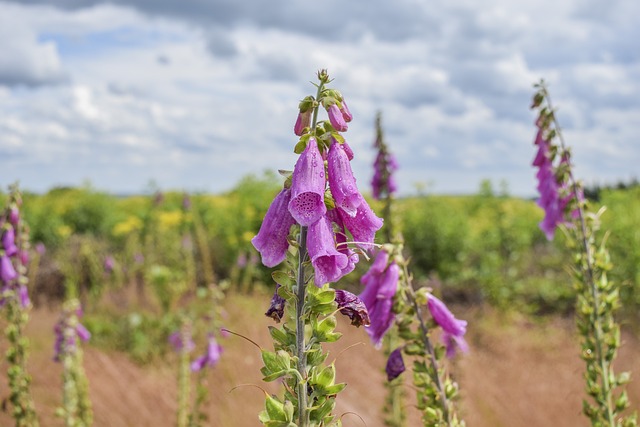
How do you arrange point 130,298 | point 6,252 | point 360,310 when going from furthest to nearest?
point 130,298, point 6,252, point 360,310

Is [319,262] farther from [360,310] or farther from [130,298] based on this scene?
[130,298]

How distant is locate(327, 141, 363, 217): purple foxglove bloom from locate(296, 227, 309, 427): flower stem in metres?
0.12

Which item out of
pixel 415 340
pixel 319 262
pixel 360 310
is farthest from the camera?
pixel 415 340

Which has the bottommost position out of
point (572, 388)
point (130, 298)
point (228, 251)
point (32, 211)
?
point (572, 388)

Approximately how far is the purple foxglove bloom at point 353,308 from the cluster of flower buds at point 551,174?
203 cm

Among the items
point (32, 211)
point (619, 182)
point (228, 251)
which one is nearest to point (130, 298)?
point (228, 251)

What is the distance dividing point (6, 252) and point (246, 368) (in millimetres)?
4150

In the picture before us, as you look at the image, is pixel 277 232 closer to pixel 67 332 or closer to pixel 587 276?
pixel 587 276

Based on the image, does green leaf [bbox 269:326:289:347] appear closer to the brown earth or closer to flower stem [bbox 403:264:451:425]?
flower stem [bbox 403:264:451:425]

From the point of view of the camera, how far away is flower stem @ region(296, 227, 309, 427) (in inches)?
48.8

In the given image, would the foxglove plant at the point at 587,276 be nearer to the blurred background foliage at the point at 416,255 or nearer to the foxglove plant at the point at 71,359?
the foxglove plant at the point at 71,359

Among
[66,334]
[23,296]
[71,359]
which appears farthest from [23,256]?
[71,359]

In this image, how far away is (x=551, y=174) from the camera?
328cm

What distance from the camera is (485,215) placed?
1642 centimetres
